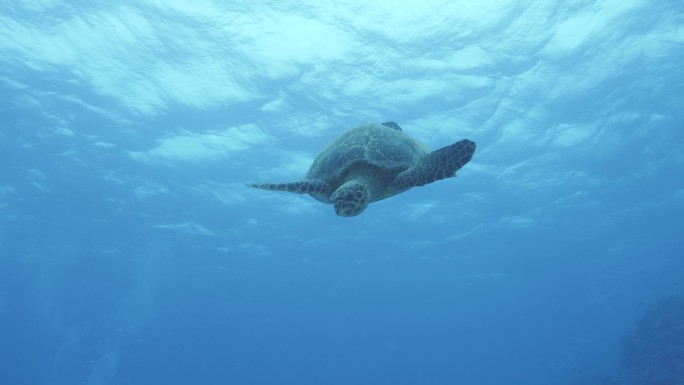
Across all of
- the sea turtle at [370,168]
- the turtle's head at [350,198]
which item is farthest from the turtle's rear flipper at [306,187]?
the turtle's head at [350,198]

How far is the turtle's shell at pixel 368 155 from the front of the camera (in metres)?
6.84

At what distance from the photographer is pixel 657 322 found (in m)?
31.0

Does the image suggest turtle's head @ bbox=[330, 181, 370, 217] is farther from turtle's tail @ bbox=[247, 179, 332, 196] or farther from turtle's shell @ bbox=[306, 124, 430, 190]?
turtle's shell @ bbox=[306, 124, 430, 190]

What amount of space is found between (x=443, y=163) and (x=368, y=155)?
149 cm

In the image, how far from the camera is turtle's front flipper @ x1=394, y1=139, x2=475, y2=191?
5.59m

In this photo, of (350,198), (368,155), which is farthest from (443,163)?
(368,155)

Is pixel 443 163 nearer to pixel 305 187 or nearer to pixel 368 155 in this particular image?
pixel 368 155

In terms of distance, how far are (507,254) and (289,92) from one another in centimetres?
3721

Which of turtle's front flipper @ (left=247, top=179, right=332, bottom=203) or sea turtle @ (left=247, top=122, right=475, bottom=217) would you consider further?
turtle's front flipper @ (left=247, top=179, right=332, bottom=203)

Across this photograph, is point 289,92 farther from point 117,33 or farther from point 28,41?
point 28,41

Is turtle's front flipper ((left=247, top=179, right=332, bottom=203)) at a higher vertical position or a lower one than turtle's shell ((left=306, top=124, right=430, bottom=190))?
lower

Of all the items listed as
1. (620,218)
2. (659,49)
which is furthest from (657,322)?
(659,49)

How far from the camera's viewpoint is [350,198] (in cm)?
588

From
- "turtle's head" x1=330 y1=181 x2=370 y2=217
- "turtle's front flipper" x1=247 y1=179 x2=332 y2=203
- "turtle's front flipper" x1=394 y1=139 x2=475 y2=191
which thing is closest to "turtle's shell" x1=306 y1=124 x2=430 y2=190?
"turtle's front flipper" x1=247 y1=179 x2=332 y2=203
